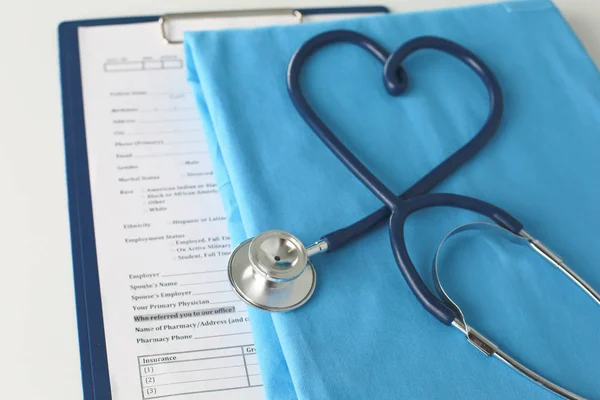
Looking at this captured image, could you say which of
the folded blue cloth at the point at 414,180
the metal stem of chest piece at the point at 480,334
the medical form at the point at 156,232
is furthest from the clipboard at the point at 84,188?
the metal stem of chest piece at the point at 480,334

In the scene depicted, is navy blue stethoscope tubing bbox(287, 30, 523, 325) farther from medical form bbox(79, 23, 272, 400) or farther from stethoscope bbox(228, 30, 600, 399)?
medical form bbox(79, 23, 272, 400)

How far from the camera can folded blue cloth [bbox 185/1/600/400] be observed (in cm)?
65

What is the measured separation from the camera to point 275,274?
659mm

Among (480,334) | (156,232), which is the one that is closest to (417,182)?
(480,334)

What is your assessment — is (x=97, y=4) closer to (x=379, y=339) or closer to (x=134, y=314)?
(x=134, y=314)

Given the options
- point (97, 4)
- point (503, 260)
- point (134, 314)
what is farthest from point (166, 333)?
point (97, 4)

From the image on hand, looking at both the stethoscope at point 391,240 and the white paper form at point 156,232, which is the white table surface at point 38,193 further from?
the stethoscope at point 391,240

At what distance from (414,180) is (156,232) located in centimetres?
29

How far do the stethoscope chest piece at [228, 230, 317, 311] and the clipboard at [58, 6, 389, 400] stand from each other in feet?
0.49

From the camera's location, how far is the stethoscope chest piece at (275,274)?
0.66m

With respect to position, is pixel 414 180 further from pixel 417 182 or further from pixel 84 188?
pixel 84 188

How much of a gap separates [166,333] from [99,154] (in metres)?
0.24

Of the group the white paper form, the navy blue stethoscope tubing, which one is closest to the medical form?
the white paper form

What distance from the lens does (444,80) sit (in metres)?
0.86
